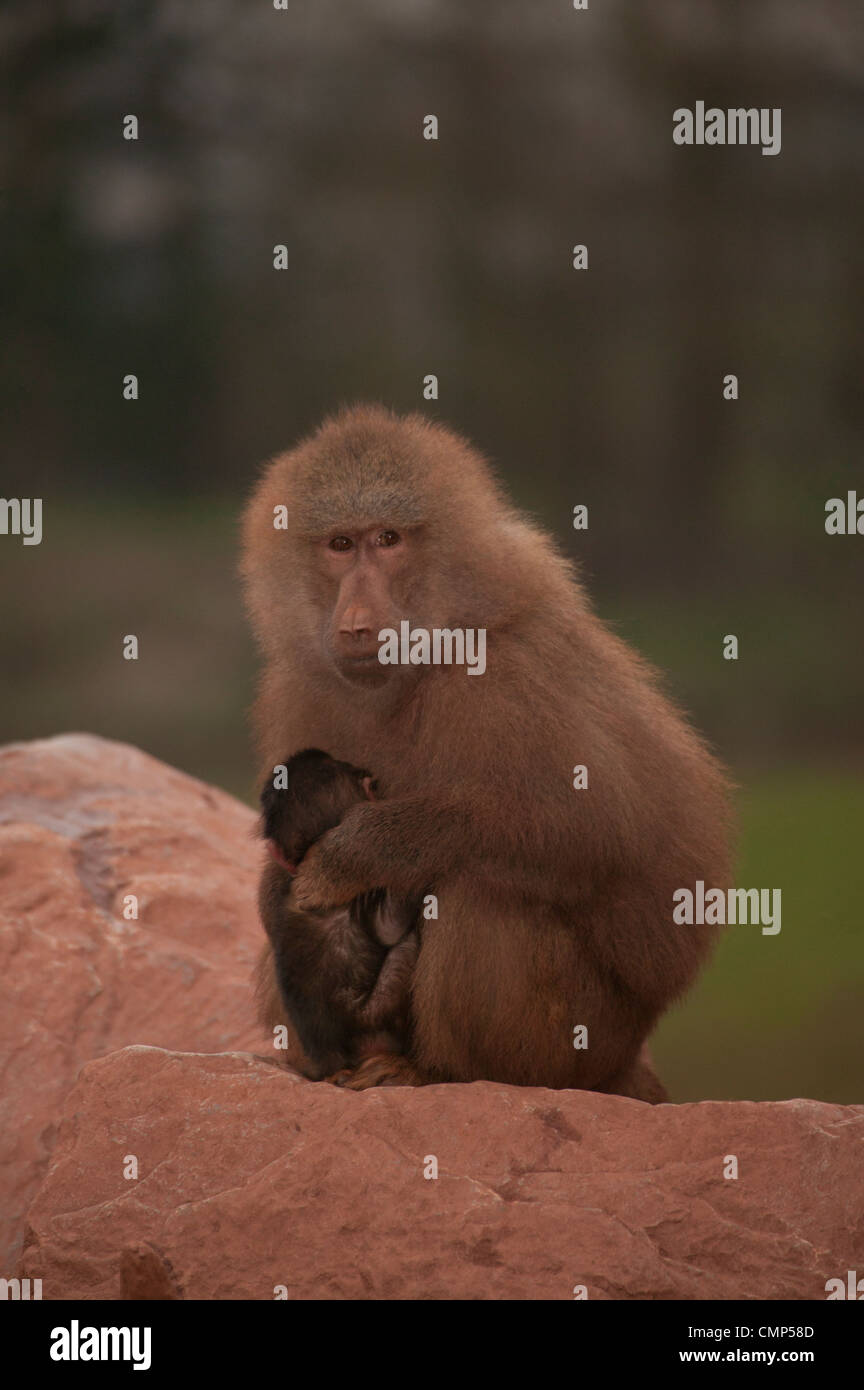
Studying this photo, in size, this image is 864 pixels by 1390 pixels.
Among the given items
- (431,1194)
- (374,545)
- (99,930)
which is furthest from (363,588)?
(99,930)

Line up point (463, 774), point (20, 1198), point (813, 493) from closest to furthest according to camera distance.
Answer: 1. point (463, 774)
2. point (20, 1198)
3. point (813, 493)

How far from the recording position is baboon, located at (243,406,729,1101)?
4094 millimetres

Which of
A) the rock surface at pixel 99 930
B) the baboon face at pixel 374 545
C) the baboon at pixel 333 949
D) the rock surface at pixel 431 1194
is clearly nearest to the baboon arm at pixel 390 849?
the baboon at pixel 333 949

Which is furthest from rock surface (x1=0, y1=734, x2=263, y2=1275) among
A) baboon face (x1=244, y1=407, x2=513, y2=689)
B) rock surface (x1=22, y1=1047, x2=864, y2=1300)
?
baboon face (x1=244, y1=407, x2=513, y2=689)

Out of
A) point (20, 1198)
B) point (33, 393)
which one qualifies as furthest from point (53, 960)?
point (33, 393)

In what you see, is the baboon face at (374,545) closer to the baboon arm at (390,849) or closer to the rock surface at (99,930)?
the baboon arm at (390,849)

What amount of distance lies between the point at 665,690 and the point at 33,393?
525 centimetres

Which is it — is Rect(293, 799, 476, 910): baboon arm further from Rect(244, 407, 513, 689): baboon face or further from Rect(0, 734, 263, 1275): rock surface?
Rect(0, 734, 263, 1275): rock surface

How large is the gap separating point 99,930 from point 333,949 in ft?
5.02

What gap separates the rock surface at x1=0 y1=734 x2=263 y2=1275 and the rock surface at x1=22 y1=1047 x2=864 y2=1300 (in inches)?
31.1

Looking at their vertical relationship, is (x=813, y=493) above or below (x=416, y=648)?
above

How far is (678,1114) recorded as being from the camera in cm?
389
